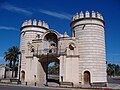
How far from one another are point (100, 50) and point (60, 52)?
674 cm

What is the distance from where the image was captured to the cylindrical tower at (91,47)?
91.2ft

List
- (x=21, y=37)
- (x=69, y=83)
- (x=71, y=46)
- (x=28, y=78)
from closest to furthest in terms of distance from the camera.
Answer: (x=69, y=83) < (x=71, y=46) < (x=28, y=78) < (x=21, y=37)

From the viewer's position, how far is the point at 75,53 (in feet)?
95.8

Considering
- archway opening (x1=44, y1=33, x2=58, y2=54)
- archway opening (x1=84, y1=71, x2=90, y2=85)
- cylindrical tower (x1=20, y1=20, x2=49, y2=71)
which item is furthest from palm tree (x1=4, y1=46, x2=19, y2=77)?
archway opening (x1=84, y1=71, x2=90, y2=85)

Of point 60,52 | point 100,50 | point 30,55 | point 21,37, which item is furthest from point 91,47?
point 21,37

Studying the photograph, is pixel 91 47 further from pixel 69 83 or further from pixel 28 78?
pixel 28 78

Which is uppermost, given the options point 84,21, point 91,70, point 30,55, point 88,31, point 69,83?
point 84,21

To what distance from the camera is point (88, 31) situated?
29.1 meters

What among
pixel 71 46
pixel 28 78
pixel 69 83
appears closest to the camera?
pixel 69 83

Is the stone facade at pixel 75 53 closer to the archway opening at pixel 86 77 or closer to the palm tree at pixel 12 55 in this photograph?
the archway opening at pixel 86 77

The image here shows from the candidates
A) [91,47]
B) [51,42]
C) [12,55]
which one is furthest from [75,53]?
[12,55]

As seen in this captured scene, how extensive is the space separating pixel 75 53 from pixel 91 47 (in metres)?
2.85

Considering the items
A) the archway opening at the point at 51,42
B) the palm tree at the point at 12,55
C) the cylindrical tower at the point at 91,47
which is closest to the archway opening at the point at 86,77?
the cylindrical tower at the point at 91,47

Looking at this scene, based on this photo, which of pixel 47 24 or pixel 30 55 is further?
pixel 47 24
